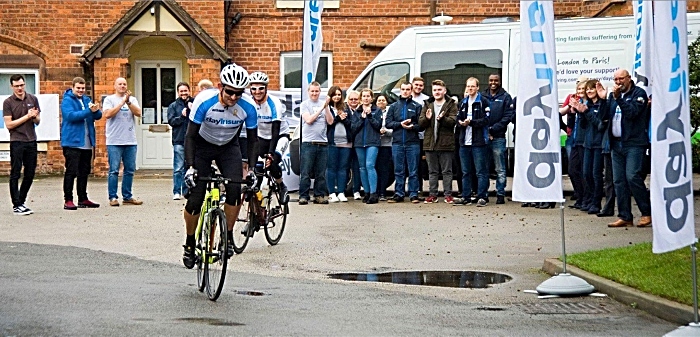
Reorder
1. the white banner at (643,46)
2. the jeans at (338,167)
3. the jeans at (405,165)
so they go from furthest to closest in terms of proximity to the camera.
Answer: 1. the jeans at (338,167)
2. the jeans at (405,165)
3. the white banner at (643,46)

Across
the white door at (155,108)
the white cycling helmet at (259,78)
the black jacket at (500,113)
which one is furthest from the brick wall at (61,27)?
the white cycling helmet at (259,78)

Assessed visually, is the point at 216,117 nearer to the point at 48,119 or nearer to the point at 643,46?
the point at 643,46

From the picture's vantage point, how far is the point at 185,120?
19.8 m

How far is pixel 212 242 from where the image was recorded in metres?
10.0

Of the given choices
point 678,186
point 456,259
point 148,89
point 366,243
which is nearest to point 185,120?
point 366,243

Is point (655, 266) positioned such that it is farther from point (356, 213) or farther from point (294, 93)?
point (294, 93)

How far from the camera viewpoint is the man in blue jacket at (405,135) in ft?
64.8

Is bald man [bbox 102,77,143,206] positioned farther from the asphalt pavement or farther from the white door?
the white door

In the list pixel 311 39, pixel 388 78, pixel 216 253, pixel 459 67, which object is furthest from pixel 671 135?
pixel 388 78

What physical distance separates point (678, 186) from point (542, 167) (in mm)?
2580

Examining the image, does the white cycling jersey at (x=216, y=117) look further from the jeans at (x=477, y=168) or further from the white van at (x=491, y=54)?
the white van at (x=491, y=54)

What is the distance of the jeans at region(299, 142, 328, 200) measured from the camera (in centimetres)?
1975

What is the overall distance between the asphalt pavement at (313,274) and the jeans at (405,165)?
1054mm

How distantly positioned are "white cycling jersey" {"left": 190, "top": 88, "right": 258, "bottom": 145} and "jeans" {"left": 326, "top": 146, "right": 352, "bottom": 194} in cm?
911
